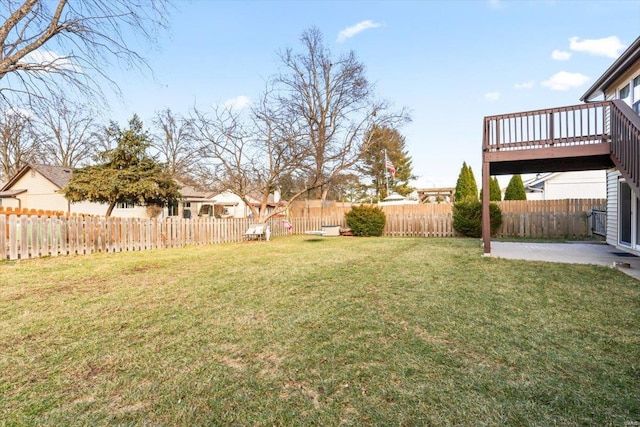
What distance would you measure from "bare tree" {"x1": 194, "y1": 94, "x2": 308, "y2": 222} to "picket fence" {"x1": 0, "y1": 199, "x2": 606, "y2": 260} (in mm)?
1939

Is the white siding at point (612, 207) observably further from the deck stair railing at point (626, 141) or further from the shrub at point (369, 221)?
the shrub at point (369, 221)

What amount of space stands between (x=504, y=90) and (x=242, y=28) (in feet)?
34.5

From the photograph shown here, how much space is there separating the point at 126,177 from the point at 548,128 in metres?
15.8

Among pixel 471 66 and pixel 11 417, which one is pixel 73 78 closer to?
pixel 11 417

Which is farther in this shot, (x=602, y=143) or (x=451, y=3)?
(x=451, y=3)

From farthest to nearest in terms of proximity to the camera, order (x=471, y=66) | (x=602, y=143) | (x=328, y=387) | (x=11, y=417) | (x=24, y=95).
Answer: (x=471, y=66) → (x=602, y=143) → (x=24, y=95) → (x=328, y=387) → (x=11, y=417)

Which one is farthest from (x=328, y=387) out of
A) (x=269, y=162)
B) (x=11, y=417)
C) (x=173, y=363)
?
(x=269, y=162)

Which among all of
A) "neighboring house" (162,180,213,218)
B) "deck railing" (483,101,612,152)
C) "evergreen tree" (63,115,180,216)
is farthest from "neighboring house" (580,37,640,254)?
"neighboring house" (162,180,213,218)

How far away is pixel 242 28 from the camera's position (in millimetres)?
11578

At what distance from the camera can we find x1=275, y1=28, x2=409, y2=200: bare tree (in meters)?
22.5

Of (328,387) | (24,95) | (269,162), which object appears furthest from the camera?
(269,162)

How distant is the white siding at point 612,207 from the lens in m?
9.73

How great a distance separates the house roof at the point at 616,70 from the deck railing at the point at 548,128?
966 millimetres

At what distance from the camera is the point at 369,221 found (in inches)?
653
